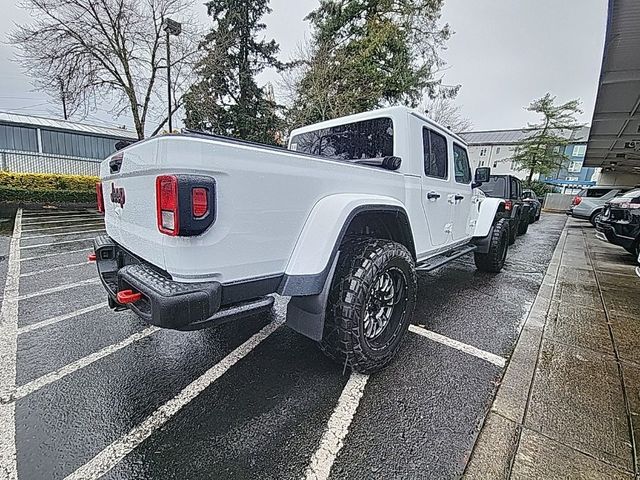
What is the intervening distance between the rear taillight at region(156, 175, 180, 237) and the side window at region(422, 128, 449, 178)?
249 centimetres

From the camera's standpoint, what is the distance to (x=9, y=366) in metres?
2.48

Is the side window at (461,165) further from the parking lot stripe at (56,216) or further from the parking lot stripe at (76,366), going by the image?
the parking lot stripe at (56,216)

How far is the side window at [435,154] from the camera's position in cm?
334

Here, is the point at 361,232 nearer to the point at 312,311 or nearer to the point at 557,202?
the point at 312,311

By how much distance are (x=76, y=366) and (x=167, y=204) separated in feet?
6.06

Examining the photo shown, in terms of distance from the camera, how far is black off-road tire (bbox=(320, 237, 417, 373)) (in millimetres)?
2189

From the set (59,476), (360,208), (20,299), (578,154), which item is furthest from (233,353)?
(578,154)

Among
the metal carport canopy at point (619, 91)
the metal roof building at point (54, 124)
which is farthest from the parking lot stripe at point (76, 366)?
the metal roof building at point (54, 124)

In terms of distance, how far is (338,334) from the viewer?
2223 mm

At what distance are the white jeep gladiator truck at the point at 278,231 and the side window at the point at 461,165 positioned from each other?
915mm

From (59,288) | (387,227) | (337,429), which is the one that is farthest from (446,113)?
(337,429)

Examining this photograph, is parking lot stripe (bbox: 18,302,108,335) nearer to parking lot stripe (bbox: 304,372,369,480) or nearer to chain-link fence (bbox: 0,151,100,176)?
parking lot stripe (bbox: 304,372,369,480)

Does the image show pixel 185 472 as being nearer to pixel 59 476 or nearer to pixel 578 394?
pixel 59 476

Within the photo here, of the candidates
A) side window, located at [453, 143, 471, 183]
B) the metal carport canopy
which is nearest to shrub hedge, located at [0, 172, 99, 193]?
side window, located at [453, 143, 471, 183]
